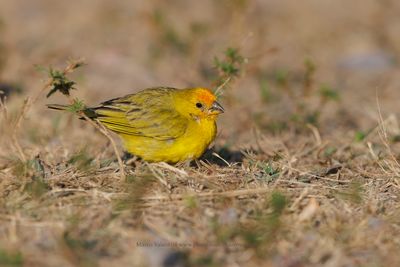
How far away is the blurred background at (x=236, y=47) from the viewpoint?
7.72 m

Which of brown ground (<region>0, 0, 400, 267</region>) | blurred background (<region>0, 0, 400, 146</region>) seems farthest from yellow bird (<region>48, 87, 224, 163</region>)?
blurred background (<region>0, 0, 400, 146</region>)

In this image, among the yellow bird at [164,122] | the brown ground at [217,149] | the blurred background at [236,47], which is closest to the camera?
the brown ground at [217,149]

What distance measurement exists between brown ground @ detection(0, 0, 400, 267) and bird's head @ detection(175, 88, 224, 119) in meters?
0.31

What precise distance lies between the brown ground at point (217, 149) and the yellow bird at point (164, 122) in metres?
0.25

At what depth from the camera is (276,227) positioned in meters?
3.81

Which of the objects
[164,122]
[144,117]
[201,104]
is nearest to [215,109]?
[201,104]

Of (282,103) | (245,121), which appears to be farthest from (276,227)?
(282,103)

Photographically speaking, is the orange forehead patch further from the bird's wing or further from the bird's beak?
the bird's wing

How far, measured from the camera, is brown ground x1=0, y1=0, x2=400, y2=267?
3.83 metres

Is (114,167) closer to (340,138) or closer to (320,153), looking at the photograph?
(320,153)

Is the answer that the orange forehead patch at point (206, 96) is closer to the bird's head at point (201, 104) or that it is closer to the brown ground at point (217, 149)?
the bird's head at point (201, 104)

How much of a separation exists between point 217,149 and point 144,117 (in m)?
0.87

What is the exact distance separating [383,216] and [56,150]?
9.67ft

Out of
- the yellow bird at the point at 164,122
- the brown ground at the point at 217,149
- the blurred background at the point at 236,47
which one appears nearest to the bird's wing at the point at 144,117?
the yellow bird at the point at 164,122
